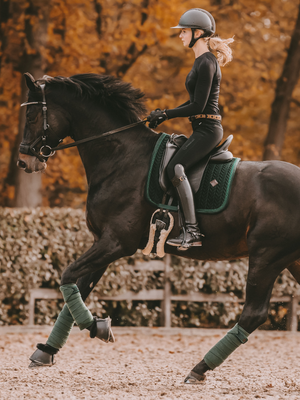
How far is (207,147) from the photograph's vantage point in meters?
5.30

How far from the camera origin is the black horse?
517 centimetres

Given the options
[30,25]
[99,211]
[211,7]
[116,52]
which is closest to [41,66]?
[30,25]

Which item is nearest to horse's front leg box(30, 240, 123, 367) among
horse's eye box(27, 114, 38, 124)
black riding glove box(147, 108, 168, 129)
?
black riding glove box(147, 108, 168, 129)

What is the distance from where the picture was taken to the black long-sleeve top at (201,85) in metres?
5.26

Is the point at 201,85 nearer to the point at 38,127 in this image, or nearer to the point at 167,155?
the point at 167,155

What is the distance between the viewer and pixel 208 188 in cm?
530

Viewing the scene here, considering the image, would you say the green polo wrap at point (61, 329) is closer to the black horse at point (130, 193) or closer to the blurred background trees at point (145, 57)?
the black horse at point (130, 193)

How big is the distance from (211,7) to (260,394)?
13.4 meters

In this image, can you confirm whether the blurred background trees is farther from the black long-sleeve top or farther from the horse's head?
Result: the black long-sleeve top

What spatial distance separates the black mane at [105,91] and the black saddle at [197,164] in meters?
0.53

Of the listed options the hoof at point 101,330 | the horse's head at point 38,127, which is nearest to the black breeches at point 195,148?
the horse's head at point 38,127

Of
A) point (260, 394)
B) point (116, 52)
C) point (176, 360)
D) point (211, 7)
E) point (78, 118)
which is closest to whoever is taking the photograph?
point (260, 394)

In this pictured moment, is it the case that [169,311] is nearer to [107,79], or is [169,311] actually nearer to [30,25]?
[107,79]

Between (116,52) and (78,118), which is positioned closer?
(78,118)
